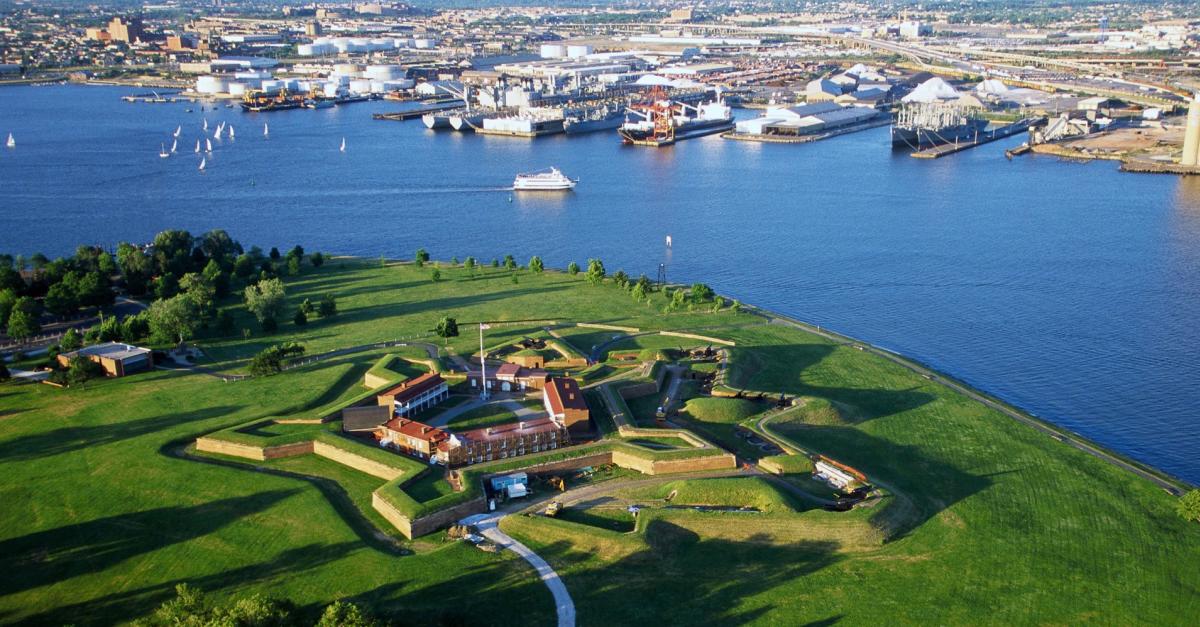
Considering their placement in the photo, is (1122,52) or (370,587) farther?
(1122,52)

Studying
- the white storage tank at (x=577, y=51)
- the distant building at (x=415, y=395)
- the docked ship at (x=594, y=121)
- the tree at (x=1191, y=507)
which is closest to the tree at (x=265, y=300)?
the distant building at (x=415, y=395)

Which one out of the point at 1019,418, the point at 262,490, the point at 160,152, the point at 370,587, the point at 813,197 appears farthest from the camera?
the point at 160,152

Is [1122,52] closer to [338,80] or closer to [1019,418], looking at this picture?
[338,80]

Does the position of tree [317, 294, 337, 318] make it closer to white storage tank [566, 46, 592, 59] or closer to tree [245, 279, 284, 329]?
tree [245, 279, 284, 329]

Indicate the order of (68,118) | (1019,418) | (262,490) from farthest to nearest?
1. (68,118)
2. (1019,418)
3. (262,490)

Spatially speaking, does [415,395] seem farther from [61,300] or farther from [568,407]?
[61,300]

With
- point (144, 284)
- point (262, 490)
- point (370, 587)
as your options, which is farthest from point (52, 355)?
point (370, 587)

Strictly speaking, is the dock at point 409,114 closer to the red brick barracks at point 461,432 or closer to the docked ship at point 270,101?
the docked ship at point 270,101
